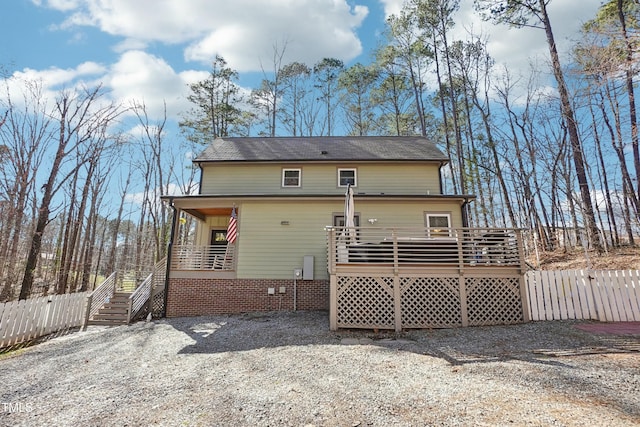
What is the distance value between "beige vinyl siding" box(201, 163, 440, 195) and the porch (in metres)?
5.13

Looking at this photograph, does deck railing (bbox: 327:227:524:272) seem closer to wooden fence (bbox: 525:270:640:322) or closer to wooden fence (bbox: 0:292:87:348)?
wooden fence (bbox: 525:270:640:322)

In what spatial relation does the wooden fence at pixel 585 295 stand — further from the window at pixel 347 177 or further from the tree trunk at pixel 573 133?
the window at pixel 347 177

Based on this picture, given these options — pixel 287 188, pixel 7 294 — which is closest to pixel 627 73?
pixel 287 188

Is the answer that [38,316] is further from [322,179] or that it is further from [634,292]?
[634,292]

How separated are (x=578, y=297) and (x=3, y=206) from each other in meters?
19.3

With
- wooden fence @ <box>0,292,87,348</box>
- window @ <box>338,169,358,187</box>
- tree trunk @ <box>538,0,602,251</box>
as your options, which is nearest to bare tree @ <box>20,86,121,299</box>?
wooden fence @ <box>0,292,87,348</box>

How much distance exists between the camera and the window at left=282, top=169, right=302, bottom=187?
41.6ft

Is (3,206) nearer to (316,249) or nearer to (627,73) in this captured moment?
(316,249)

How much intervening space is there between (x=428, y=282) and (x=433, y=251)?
79 cm

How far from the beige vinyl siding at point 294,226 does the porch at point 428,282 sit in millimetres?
2987

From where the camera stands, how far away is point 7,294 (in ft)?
35.9

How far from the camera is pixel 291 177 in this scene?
42.0 ft

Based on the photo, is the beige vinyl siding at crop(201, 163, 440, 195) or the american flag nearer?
the american flag

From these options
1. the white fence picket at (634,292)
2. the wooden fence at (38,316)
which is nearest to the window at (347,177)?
the white fence picket at (634,292)
